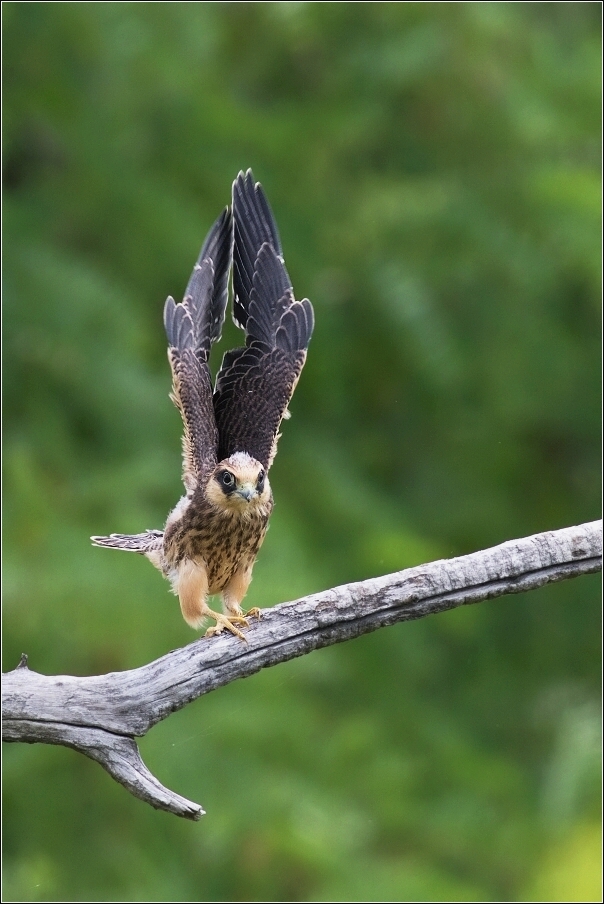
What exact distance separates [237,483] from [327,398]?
3346 millimetres

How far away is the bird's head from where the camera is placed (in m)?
3.67

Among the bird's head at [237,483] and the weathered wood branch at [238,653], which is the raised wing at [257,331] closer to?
the bird's head at [237,483]

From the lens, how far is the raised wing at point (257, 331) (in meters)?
3.96

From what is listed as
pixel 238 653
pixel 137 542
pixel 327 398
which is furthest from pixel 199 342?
pixel 327 398

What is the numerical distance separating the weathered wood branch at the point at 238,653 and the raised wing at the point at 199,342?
0.75 m

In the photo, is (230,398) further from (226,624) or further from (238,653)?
(238,653)

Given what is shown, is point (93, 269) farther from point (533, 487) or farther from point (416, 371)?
point (533, 487)

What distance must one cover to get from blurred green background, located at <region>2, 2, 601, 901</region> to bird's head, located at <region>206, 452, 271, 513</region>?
1.26 metres

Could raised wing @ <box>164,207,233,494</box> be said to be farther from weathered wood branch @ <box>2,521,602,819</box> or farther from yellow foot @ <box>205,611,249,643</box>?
weathered wood branch @ <box>2,521,602,819</box>

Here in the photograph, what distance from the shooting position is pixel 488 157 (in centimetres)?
757

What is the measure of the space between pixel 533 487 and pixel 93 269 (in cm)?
346

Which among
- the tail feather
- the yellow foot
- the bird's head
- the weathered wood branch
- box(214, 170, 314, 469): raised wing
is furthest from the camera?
the tail feather

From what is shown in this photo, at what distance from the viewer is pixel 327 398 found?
6973mm

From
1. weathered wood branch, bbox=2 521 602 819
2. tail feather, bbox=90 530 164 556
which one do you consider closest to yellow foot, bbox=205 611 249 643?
weathered wood branch, bbox=2 521 602 819
